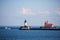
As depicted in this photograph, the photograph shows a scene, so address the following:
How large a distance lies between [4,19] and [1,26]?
0.65ft

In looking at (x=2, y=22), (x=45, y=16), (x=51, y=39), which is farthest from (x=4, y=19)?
(x=51, y=39)

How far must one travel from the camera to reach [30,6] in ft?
Result: 13.6

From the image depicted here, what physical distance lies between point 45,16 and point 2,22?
1144mm

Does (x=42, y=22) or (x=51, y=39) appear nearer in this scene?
(x=42, y=22)

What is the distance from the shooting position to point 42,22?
4148 mm

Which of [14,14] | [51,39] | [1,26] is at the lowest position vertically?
[51,39]

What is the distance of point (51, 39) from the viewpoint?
532 cm

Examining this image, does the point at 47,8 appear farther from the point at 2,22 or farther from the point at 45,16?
the point at 2,22

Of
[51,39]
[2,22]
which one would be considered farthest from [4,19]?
[51,39]

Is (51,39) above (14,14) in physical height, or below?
below

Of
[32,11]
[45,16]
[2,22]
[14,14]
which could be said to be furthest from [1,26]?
[45,16]

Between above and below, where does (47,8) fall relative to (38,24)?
above

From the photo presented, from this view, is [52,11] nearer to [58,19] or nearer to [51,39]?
→ [58,19]

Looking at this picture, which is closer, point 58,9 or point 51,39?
point 58,9
